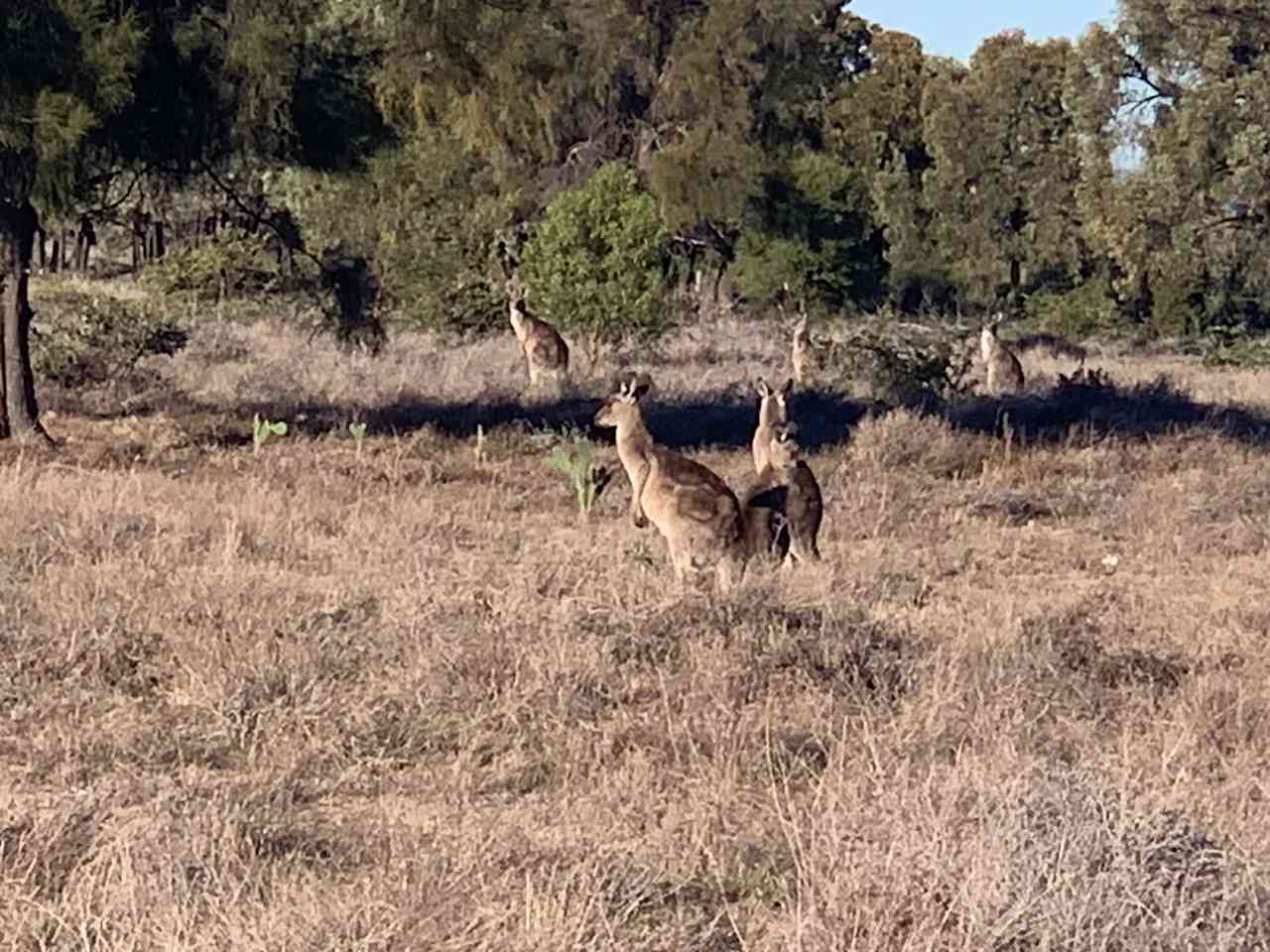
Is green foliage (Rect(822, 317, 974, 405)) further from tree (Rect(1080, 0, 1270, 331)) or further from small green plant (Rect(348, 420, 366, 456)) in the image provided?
tree (Rect(1080, 0, 1270, 331))

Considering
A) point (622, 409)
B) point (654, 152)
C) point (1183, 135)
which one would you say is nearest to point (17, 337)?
point (622, 409)

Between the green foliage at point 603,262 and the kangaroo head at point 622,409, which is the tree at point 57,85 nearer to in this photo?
the kangaroo head at point 622,409

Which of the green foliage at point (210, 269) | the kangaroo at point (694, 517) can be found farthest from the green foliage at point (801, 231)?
the kangaroo at point (694, 517)

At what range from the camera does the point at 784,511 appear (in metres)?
10.9

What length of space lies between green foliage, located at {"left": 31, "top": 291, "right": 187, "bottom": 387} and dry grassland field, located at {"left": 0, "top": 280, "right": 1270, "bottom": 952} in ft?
18.5

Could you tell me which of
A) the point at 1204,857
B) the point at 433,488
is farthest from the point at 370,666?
the point at 433,488

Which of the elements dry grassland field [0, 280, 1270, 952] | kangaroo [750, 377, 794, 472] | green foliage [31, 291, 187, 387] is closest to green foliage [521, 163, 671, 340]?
green foliage [31, 291, 187, 387]

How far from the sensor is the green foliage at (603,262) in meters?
23.3

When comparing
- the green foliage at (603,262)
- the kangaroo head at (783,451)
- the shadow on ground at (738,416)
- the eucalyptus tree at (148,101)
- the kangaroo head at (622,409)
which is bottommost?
the shadow on ground at (738,416)

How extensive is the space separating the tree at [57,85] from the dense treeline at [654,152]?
0.02 m

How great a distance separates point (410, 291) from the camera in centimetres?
2814

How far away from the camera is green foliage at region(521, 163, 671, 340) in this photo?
76.5 feet

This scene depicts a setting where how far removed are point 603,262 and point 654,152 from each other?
15392mm

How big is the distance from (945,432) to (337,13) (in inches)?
267
